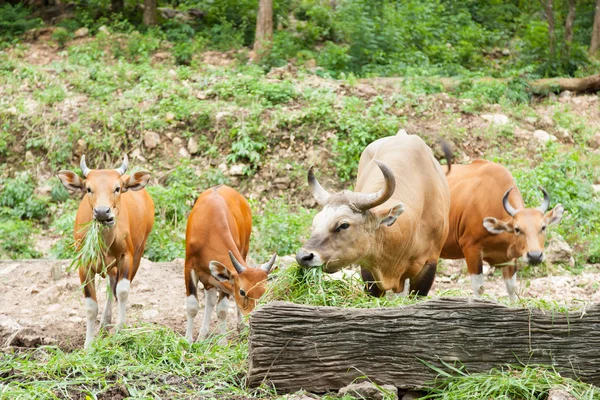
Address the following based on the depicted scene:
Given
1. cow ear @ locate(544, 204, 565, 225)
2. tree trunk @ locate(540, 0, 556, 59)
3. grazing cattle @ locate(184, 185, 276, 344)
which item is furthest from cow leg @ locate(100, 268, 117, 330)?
tree trunk @ locate(540, 0, 556, 59)

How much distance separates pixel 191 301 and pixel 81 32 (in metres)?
13.2

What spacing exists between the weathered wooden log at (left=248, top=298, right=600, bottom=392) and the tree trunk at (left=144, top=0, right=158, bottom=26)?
16.5m

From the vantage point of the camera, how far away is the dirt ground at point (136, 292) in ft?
33.4

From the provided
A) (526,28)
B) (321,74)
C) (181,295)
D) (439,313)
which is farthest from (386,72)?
Result: (439,313)

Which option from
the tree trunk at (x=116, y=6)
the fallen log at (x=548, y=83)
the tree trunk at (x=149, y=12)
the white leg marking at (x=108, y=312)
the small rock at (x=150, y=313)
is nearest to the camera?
the white leg marking at (x=108, y=312)

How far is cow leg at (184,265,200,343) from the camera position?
31.1 ft

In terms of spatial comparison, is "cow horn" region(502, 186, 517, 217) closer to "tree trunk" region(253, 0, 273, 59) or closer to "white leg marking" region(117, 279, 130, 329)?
"white leg marking" region(117, 279, 130, 329)

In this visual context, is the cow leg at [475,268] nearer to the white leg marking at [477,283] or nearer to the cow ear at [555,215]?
the white leg marking at [477,283]

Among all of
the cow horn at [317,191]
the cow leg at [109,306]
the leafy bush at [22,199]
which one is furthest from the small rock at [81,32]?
the cow horn at [317,191]

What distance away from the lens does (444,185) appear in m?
9.05

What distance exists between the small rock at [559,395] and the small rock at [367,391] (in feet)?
3.62

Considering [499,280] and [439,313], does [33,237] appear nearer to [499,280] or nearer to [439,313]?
[499,280]

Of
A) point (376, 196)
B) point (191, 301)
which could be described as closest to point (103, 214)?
point (191, 301)

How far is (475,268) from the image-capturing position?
1073 centimetres
